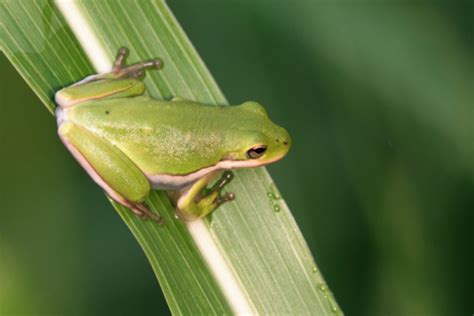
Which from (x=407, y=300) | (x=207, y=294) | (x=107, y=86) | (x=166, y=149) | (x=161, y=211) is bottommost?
(x=407, y=300)

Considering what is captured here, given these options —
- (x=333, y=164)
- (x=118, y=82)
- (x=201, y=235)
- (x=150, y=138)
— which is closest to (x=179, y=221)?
(x=201, y=235)

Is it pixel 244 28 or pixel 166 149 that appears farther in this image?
pixel 244 28

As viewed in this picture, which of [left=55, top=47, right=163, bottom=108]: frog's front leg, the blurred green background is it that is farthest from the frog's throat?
the blurred green background

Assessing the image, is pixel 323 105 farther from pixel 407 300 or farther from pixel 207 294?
pixel 207 294

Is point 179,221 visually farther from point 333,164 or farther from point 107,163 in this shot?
point 333,164

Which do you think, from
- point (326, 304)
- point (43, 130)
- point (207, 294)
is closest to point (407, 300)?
point (326, 304)

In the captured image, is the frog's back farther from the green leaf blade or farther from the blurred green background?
the blurred green background
